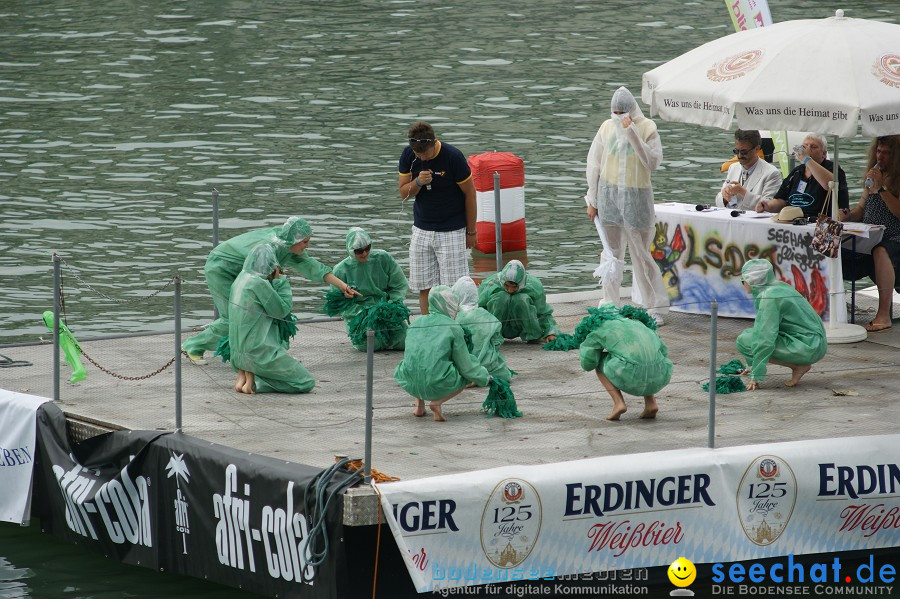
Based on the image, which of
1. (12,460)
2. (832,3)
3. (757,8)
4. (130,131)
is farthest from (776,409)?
(832,3)

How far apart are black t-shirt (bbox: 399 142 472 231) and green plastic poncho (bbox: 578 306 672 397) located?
2.50 metres

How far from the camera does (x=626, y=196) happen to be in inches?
516

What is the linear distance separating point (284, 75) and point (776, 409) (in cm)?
1875

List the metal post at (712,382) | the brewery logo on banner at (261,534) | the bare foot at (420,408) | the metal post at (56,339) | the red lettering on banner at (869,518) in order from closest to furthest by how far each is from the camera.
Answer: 1. the brewery logo on banner at (261,534)
2. the metal post at (712,382)
3. the red lettering on banner at (869,518)
4. the metal post at (56,339)
5. the bare foot at (420,408)

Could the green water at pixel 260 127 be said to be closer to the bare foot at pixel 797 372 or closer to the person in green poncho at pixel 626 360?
the person in green poncho at pixel 626 360

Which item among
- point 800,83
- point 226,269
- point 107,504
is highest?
point 800,83

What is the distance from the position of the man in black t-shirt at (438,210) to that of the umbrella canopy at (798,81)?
1.78m

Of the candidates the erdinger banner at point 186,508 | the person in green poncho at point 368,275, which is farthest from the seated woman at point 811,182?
the erdinger banner at point 186,508

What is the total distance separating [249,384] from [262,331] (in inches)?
16.1

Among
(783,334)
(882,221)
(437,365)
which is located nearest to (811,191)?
(882,221)

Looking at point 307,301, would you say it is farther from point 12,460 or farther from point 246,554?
point 246,554

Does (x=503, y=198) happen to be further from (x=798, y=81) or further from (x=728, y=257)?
(x=798, y=81)

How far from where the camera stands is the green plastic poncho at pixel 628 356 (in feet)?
34.8

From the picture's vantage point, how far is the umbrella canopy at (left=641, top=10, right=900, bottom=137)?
1164cm
